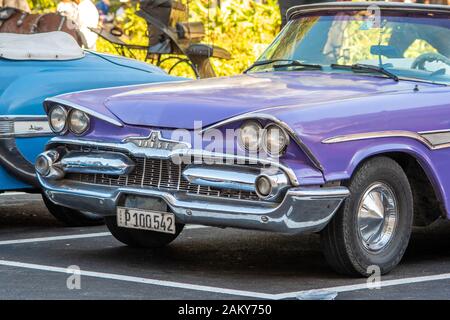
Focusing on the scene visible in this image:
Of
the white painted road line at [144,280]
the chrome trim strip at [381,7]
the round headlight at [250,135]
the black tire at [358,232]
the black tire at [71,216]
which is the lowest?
the black tire at [71,216]

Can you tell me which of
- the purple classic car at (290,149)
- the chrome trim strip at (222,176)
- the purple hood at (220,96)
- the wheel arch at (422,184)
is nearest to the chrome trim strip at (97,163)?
the purple classic car at (290,149)

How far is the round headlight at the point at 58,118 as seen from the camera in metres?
7.34

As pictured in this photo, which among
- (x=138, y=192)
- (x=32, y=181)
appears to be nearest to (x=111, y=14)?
(x=32, y=181)

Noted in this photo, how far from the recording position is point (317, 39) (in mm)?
→ 8055

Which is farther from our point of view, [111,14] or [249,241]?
[111,14]

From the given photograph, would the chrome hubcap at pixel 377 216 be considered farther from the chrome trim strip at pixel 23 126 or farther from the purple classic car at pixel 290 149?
the chrome trim strip at pixel 23 126

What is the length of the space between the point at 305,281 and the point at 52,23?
237 inches

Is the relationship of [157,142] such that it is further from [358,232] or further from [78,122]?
[358,232]

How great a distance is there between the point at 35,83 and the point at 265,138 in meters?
2.62

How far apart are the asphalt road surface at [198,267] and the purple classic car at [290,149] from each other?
0.82 ft

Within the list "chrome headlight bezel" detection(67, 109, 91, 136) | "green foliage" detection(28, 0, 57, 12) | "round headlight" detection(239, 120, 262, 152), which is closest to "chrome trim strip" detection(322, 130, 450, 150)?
"round headlight" detection(239, 120, 262, 152)

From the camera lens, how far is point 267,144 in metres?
6.39
